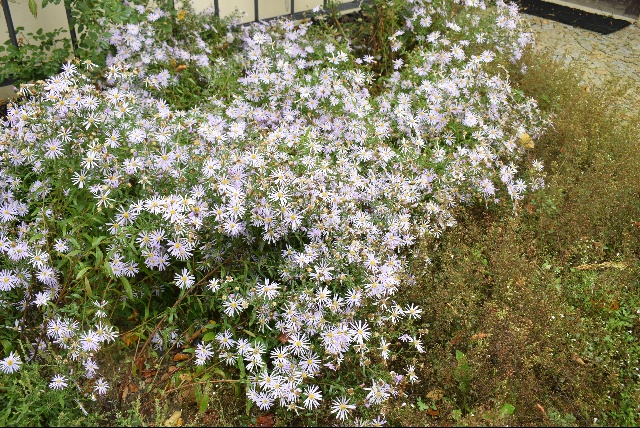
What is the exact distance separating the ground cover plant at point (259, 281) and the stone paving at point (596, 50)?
2807mm

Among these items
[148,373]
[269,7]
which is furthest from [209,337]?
[269,7]

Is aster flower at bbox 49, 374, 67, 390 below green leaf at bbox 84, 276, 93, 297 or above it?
below

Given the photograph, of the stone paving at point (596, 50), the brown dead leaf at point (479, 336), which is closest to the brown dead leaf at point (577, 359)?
the brown dead leaf at point (479, 336)

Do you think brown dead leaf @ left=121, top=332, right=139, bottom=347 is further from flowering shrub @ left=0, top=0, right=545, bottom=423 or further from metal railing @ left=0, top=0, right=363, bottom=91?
metal railing @ left=0, top=0, right=363, bottom=91

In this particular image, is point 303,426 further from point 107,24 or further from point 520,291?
point 107,24

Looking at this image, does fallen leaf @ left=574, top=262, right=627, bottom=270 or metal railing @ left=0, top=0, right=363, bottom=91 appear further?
metal railing @ left=0, top=0, right=363, bottom=91

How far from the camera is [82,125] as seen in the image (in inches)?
109

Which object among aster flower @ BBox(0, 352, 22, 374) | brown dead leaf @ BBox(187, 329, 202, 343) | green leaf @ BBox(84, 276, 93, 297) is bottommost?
brown dead leaf @ BBox(187, 329, 202, 343)

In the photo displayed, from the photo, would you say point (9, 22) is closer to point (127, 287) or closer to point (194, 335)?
point (127, 287)

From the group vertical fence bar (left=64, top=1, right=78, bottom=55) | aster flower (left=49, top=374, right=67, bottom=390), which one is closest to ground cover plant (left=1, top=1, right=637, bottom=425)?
aster flower (left=49, top=374, right=67, bottom=390)

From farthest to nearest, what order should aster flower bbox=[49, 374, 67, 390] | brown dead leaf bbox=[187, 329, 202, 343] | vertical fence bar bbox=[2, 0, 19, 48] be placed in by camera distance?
vertical fence bar bbox=[2, 0, 19, 48], brown dead leaf bbox=[187, 329, 202, 343], aster flower bbox=[49, 374, 67, 390]

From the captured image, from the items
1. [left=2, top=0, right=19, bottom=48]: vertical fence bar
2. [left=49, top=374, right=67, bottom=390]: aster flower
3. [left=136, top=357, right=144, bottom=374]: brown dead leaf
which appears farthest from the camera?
[left=2, top=0, right=19, bottom=48]: vertical fence bar

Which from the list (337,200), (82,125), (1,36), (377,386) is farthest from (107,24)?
(377,386)

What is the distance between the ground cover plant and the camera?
242cm
